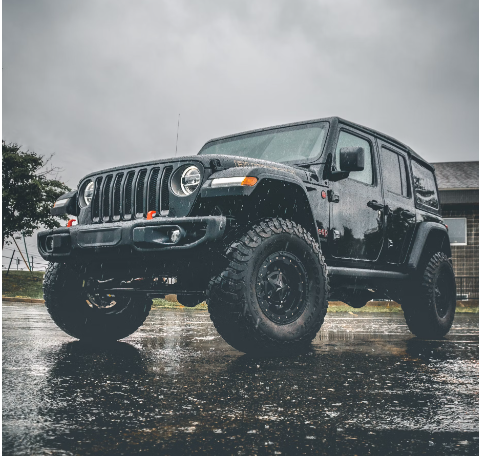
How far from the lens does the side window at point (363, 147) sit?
18.7ft

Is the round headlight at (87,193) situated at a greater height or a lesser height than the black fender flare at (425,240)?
greater

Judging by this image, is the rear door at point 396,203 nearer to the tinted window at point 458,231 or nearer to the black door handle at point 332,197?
the black door handle at point 332,197

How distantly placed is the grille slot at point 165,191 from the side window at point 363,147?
1730 millimetres

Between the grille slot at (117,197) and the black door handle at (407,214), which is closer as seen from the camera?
the grille slot at (117,197)

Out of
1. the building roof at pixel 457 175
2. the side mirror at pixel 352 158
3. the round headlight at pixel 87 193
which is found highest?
the building roof at pixel 457 175

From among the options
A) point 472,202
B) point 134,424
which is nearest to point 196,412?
point 134,424

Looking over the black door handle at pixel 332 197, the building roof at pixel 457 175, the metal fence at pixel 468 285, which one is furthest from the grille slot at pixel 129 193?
the metal fence at pixel 468 285

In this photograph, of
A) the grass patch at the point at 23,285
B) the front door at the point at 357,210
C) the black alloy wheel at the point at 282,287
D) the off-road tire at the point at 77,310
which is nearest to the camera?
the black alloy wheel at the point at 282,287

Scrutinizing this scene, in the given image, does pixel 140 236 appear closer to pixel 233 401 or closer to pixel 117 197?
pixel 117 197

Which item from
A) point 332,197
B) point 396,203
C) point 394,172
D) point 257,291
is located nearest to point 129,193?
point 257,291

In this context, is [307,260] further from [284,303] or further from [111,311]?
[111,311]

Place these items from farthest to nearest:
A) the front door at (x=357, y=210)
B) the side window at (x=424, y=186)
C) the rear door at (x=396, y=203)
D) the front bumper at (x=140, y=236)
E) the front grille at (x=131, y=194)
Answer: the side window at (x=424, y=186) → the rear door at (x=396, y=203) → the front door at (x=357, y=210) → the front grille at (x=131, y=194) → the front bumper at (x=140, y=236)

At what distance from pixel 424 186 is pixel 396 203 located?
1.14 metres

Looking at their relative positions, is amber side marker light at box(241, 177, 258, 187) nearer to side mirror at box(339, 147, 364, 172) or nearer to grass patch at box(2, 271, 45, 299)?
side mirror at box(339, 147, 364, 172)
